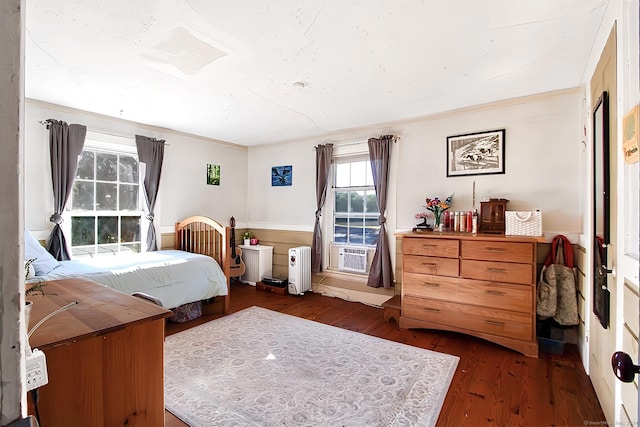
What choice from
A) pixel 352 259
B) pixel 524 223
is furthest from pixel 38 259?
pixel 524 223

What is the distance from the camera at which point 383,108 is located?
329 cm

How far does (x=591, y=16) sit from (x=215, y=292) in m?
3.72

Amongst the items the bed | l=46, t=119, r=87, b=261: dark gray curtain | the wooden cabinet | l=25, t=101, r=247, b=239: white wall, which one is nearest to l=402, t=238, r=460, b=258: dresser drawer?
the bed

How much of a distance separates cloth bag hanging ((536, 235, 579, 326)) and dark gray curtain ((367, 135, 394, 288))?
1.52 m

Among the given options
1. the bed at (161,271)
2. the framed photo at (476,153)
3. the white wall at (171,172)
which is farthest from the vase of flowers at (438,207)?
the white wall at (171,172)

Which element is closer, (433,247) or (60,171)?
(433,247)

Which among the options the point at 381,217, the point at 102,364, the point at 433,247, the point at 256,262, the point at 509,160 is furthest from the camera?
the point at 256,262

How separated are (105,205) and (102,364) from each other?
3.21 m

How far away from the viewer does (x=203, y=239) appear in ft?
13.1

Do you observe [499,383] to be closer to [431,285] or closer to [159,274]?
[431,285]

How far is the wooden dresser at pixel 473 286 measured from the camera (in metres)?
2.53

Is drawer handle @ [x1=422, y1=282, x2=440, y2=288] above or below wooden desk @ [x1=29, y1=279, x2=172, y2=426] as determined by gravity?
below

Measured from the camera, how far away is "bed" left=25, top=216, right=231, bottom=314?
8.52ft

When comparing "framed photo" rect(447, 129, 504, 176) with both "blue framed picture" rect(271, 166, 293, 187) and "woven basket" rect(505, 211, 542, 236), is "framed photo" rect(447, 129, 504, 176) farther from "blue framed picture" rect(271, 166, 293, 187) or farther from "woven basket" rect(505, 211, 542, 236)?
"blue framed picture" rect(271, 166, 293, 187)
